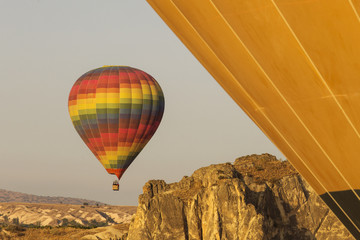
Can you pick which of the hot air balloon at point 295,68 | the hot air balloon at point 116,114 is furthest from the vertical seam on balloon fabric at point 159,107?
the hot air balloon at point 295,68

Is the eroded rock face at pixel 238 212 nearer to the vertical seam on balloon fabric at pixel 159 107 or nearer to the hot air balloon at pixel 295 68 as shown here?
the vertical seam on balloon fabric at pixel 159 107

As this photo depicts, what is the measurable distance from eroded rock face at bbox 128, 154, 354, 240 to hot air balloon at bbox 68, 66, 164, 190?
7644mm

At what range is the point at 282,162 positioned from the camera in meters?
60.2

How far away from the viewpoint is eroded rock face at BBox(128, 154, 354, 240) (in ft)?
155

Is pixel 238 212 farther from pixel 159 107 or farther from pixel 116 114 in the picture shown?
pixel 159 107

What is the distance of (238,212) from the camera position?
47625mm

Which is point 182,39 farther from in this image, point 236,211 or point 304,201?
point 304,201

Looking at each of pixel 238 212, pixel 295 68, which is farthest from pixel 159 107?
pixel 295 68

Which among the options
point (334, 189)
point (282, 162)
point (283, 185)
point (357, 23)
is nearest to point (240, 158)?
point (282, 162)

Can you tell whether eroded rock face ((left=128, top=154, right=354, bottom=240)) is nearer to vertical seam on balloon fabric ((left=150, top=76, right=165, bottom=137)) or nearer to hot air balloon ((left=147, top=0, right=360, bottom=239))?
vertical seam on balloon fabric ((left=150, top=76, right=165, bottom=137))

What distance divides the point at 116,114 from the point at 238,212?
16577 millimetres

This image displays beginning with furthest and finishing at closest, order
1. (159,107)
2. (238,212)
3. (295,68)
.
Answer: (159,107)
(238,212)
(295,68)

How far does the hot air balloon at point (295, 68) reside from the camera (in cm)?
1330

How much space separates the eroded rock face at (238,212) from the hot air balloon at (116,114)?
25.1 feet
